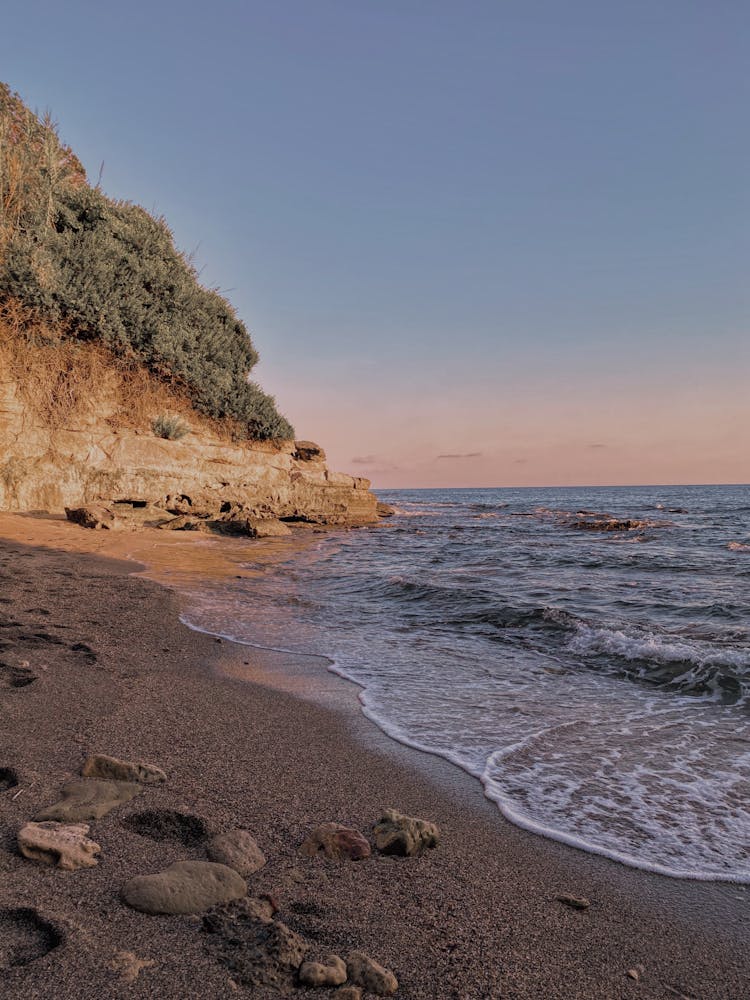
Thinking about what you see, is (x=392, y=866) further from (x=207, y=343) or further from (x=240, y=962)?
(x=207, y=343)

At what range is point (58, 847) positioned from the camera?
1.90m

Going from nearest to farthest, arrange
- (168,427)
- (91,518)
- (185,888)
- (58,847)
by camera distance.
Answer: (185,888) < (58,847) < (91,518) < (168,427)

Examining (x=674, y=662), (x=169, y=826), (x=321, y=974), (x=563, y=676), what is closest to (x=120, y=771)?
(x=169, y=826)

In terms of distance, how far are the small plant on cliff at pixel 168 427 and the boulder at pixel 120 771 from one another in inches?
540

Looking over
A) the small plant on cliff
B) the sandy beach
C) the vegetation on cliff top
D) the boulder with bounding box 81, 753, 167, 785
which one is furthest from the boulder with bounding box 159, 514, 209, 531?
the boulder with bounding box 81, 753, 167, 785

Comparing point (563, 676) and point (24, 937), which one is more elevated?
point (24, 937)

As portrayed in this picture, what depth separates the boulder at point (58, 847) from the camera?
1.87 meters

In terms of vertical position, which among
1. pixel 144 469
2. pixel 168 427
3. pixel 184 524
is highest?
pixel 168 427

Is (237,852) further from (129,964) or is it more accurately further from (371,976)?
(371,976)

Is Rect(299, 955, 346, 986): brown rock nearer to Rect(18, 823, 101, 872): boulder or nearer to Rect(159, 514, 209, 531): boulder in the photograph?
Rect(18, 823, 101, 872): boulder

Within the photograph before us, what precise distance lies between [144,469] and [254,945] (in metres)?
14.5

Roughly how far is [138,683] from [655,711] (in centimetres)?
377

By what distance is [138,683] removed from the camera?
4016 mm

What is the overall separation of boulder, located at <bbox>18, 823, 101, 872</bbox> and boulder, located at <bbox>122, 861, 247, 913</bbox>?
0.74 ft
